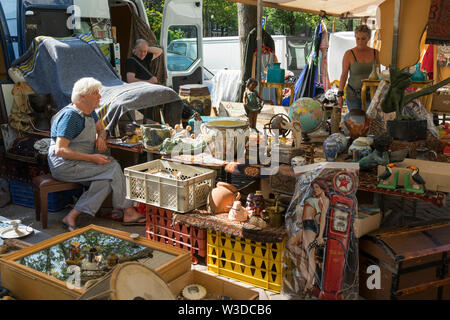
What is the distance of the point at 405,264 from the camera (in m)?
3.01

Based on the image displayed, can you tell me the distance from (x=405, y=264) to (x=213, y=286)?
1.30m

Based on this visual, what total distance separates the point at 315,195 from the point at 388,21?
227 cm

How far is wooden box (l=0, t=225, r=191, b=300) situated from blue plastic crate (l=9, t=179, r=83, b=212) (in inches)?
86.0

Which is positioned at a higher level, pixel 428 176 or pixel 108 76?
pixel 108 76

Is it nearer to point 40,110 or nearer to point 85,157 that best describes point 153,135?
point 85,157

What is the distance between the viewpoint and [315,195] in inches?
120

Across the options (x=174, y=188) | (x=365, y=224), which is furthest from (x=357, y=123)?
(x=174, y=188)

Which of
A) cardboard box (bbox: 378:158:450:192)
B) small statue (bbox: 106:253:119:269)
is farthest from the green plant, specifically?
small statue (bbox: 106:253:119:269)

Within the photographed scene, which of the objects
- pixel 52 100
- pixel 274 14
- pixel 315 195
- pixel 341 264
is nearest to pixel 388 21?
pixel 315 195

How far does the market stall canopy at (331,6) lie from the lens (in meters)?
7.72

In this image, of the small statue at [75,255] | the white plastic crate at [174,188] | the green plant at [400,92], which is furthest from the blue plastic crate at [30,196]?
the green plant at [400,92]

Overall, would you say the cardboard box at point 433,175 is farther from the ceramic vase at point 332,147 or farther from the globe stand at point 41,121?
the globe stand at point 41,121
